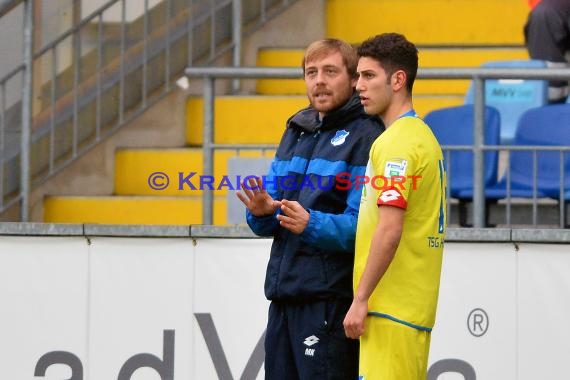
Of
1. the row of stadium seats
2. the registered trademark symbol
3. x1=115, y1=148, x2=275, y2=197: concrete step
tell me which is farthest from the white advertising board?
x1=115, y1=148, x2=275, y2=197: concrete step

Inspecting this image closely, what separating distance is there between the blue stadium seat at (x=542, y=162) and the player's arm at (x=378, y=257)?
10.00 ft

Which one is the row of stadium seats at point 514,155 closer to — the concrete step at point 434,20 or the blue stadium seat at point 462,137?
the blue stadium seat at point 462,137

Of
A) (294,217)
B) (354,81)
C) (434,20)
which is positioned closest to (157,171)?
(434,20)

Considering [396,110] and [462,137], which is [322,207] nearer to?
[396,110]

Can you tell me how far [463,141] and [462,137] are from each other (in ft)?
0.09

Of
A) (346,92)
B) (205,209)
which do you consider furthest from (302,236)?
(205,209)

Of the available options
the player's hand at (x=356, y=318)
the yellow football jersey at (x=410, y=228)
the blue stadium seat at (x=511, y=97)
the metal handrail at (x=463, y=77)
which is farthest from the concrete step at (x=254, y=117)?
the player's hand at (x=356, y=318)

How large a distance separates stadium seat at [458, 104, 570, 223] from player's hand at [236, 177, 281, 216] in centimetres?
273

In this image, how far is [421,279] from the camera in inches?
201

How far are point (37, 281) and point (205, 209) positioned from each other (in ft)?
3.65

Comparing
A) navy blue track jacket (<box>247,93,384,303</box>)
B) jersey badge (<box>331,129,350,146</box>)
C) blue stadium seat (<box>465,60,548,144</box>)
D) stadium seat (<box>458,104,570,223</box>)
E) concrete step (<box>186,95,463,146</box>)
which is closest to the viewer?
navy blue track jacket (<box>247,93,384,303</box>)

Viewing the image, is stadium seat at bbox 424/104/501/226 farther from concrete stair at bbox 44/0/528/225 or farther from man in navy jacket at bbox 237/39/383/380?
man in navy jacket at bbox 237/39/383/380

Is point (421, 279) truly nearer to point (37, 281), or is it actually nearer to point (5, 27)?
point (37, 281)

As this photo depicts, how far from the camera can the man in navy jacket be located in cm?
538
